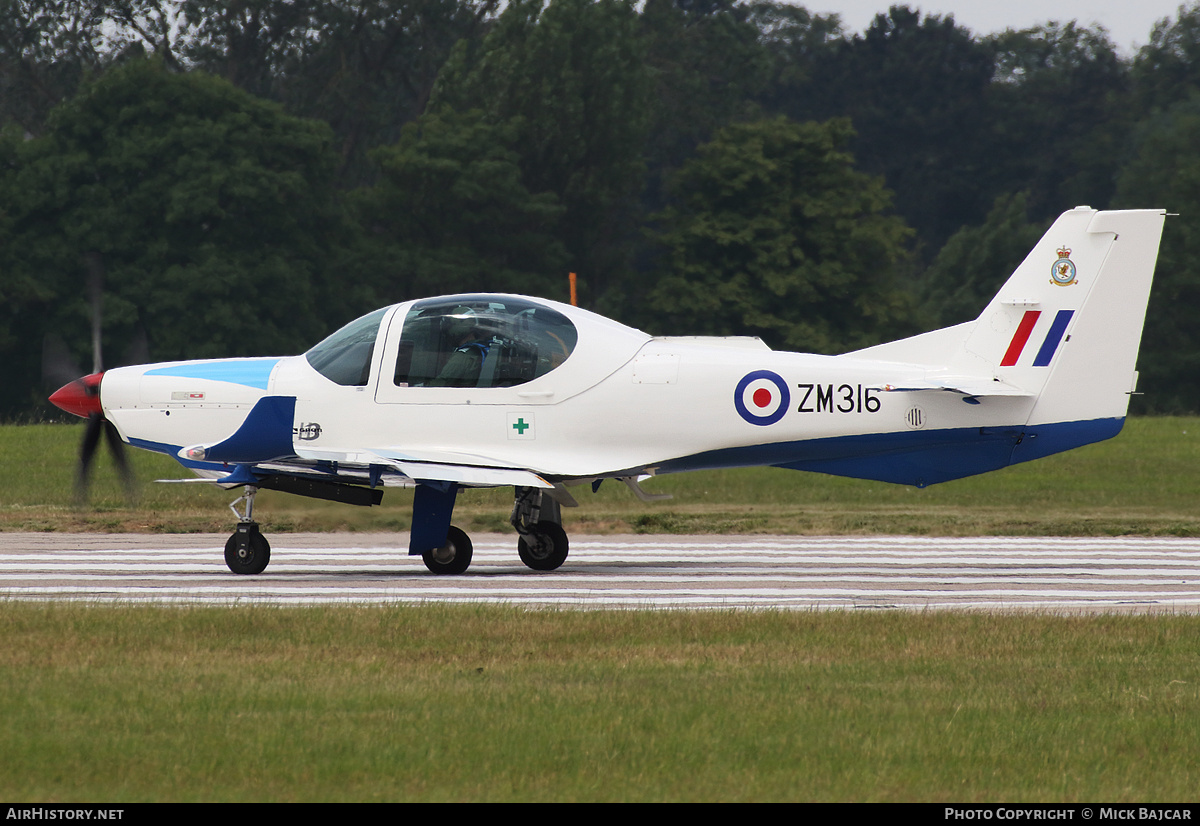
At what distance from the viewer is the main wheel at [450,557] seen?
1384cm

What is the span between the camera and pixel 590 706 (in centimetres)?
744

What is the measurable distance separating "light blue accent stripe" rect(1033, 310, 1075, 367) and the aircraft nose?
8.84 metres

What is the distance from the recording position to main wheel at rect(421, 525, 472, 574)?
13836mm

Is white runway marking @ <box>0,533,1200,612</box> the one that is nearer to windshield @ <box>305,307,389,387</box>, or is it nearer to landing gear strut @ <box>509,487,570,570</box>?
landing gear strut @ <box>509,487,570,570</box>

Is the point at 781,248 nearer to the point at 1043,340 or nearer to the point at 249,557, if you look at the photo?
the point at 1043,340

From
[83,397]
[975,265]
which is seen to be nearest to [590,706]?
[83,397]

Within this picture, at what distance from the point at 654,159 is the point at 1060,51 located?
2880cm

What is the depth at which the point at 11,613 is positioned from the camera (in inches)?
400

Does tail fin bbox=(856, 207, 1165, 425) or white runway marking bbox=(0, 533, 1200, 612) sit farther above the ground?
tail fin bbox=(856, 207, 1165, 425)

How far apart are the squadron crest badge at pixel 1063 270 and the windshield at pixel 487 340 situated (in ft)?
14.5

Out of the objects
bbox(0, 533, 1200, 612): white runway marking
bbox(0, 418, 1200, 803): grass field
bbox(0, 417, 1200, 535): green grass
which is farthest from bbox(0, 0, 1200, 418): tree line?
bbox(0, 418, 1200, 803): grass field

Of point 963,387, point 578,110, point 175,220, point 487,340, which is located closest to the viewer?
point 963,387

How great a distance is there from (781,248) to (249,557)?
3791cm
